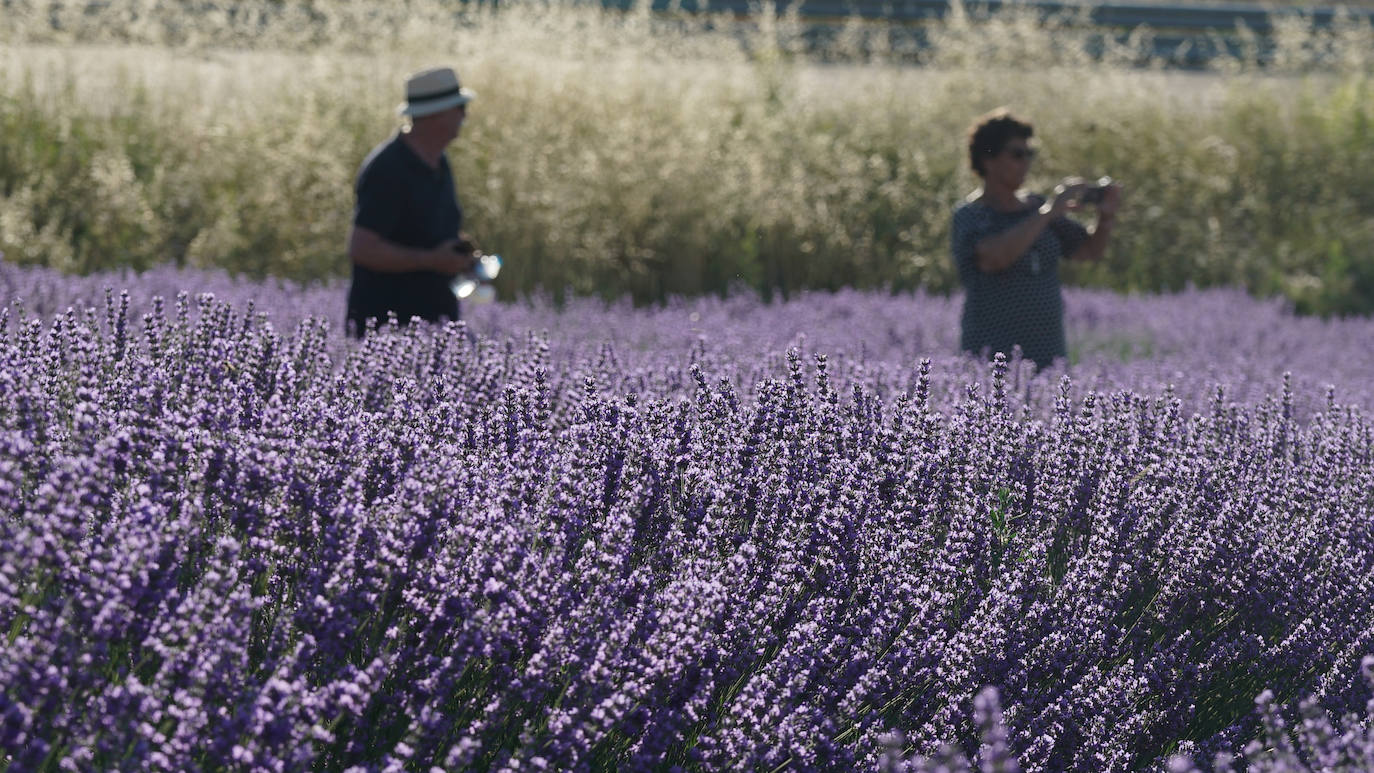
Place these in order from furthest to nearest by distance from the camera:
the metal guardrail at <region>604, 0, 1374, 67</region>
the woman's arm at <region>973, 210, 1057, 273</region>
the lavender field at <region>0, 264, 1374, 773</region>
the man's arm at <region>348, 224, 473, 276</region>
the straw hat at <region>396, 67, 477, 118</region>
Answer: the metal guardrail at <region>604, 0, 1374, 67</region>
the woman's arm at <region>973, 210, 1057, 273</region>
the straw hat at <region>396, 67, 477, 118</region>
the man's arm at <region>348, 224, 473, 276</region>
the lavender field at <region>0, 264, 1374, 773</region>

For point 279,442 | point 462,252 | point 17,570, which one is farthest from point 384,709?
point 462,252

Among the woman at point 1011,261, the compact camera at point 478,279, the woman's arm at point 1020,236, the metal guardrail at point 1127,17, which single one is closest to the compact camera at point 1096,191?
the woman at point 1011,261

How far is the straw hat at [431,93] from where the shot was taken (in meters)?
6.06

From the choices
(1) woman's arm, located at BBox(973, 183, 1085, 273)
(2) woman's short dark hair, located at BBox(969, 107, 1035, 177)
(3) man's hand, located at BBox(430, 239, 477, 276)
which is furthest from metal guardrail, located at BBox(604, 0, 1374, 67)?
(3) man's hand, located at BBox(430, 239, 477, 276)

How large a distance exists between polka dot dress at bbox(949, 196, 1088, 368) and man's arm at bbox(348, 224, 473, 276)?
7.02ft

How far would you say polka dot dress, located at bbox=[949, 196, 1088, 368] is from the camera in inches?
257

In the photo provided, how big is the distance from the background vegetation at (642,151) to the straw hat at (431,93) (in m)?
3.59

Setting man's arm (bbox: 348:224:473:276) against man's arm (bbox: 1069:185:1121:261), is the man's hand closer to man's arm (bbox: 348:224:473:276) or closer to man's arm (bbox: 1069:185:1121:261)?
man's arm (bbox: 348:224:473:276)

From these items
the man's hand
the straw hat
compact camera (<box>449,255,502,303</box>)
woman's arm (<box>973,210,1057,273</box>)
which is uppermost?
the straw hat

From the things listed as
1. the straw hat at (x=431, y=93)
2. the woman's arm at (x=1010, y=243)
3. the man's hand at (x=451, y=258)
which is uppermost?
the straw hat at (x=431, y=93)

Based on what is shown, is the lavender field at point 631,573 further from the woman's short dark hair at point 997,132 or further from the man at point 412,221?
the woman's short dark hair at point 997,132

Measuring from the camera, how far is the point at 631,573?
2742mm

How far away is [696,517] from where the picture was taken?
9.68 feet

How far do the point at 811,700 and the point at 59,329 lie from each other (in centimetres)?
177
